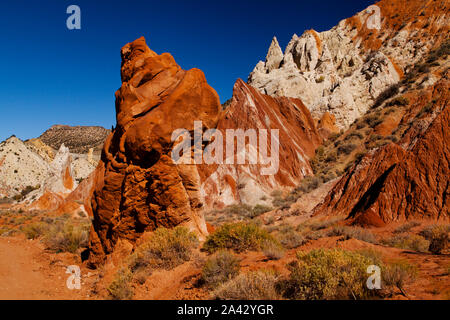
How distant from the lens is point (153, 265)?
6.03 meters

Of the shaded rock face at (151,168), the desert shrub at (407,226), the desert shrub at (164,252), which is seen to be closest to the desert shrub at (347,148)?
the desert shrub at (407,226)

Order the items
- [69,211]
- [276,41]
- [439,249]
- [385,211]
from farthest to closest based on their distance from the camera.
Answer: [276,41] → [69,211] → [385,211] → [439,249]

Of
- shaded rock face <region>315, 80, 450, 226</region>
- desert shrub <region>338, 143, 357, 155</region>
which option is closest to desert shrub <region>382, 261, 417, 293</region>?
shaded rock face <region>315, 80, 450, 226</region>

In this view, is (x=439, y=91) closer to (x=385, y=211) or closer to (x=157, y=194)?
(x=385, y=211)

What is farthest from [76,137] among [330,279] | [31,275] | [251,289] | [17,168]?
[330,279]

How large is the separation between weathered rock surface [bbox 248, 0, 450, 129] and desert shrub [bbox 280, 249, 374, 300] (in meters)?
38.7

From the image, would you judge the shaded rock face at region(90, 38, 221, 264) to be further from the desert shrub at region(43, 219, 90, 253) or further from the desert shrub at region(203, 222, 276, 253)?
the desert shrub at region(43, 219, 90, 253)

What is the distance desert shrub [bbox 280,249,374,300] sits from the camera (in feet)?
11.2

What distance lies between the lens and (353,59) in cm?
4594

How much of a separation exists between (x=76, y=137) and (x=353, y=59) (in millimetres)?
89248

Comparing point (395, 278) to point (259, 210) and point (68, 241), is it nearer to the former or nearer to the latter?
point (68, 241)
